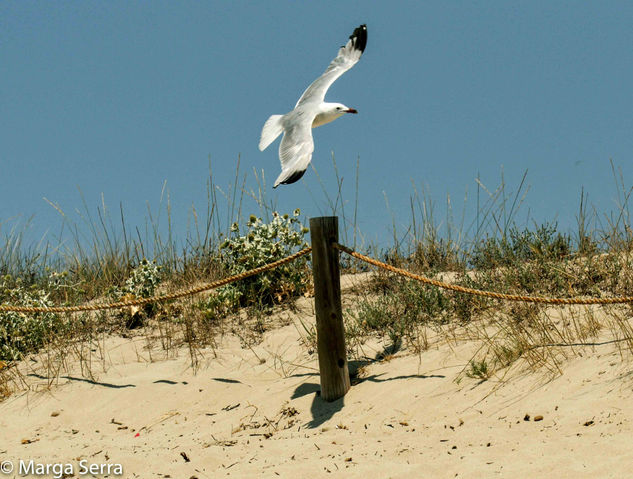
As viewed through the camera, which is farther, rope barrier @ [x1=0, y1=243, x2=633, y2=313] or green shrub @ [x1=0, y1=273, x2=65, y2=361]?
green shrub @ [x1=0, y1=273, x2=65, y2=361]

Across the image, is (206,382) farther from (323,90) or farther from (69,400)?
(323,90)

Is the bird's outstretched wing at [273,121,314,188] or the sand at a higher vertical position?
the bird's outstretched wing at [273,121,314,188]

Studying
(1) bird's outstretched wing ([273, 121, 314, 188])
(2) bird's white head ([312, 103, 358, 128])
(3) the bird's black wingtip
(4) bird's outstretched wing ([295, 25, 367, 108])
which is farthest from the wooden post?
(3) the bird's black wingtip

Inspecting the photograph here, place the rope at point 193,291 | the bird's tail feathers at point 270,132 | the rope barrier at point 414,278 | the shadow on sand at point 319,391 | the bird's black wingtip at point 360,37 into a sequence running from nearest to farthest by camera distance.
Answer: the rope barrier at point 414,278, the shadow on sand at point 319,391, the rope at point 193,291, the bird's tail feathers at point 270,132, the bird's black wingtip at point 360,37

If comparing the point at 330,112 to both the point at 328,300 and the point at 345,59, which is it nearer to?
the point at 345,59

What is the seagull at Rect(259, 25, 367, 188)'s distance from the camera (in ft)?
13.4

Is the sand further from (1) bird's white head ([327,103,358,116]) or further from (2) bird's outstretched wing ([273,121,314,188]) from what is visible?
(1) bird's white head ([327,103,358,116])

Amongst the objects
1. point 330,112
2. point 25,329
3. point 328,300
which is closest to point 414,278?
point 328,300

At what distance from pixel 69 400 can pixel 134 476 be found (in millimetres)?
1935

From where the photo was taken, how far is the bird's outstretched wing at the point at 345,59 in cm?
643

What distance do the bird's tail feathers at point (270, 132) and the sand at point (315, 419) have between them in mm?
1702

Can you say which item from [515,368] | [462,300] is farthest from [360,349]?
[515,368]

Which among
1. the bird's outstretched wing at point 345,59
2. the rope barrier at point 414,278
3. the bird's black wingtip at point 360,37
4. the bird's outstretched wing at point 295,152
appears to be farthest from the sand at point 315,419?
the bird's black wingtip at point 360,37

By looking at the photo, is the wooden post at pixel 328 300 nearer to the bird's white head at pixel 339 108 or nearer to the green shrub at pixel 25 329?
the bird's white head at pixel 339 108
